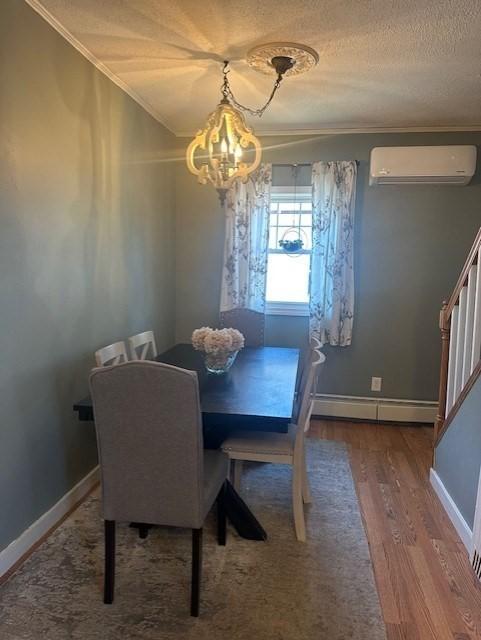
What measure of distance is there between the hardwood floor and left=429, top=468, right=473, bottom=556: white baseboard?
1.2 inches

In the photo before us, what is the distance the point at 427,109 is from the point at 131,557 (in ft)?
11.3

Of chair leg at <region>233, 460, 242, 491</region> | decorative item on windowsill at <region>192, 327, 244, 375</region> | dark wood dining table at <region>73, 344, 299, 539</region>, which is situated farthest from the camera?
chair leg at <region>233, 460, 242, 491</region>

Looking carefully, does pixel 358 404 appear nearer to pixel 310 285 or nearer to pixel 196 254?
pixel 310 285

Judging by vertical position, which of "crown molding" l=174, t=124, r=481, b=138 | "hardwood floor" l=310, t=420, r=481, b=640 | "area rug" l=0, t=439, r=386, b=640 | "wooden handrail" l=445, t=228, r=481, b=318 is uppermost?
"crown molding" l=174, t=124, r=481, b=138

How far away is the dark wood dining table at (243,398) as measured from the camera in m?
2.05

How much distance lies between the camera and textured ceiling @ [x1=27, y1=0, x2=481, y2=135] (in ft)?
6.89

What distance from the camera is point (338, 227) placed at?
3980mm

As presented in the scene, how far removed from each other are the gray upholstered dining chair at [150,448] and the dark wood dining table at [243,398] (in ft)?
1.07

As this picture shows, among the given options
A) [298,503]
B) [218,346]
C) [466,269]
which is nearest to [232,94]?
[218,346]

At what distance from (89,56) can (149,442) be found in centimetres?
218

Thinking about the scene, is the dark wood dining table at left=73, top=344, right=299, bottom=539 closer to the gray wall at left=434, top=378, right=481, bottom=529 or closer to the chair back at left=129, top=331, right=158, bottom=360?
the chair back at left=129, top=331, right=158, bottom=360

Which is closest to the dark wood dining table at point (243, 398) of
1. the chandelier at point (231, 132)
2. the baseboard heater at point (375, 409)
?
the chandelier at point (231, 132)

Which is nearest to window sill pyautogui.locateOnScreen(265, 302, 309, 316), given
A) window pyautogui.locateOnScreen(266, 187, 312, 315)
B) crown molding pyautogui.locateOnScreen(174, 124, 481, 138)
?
window pyautogui.locateOnScreen(266, 187, 312, 315)

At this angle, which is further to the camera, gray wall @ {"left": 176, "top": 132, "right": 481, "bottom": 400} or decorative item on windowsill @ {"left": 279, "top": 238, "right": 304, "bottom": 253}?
decorative item on windowsill @ {"left": 279, "top": 238, "right": 304, "bottom": 253}
